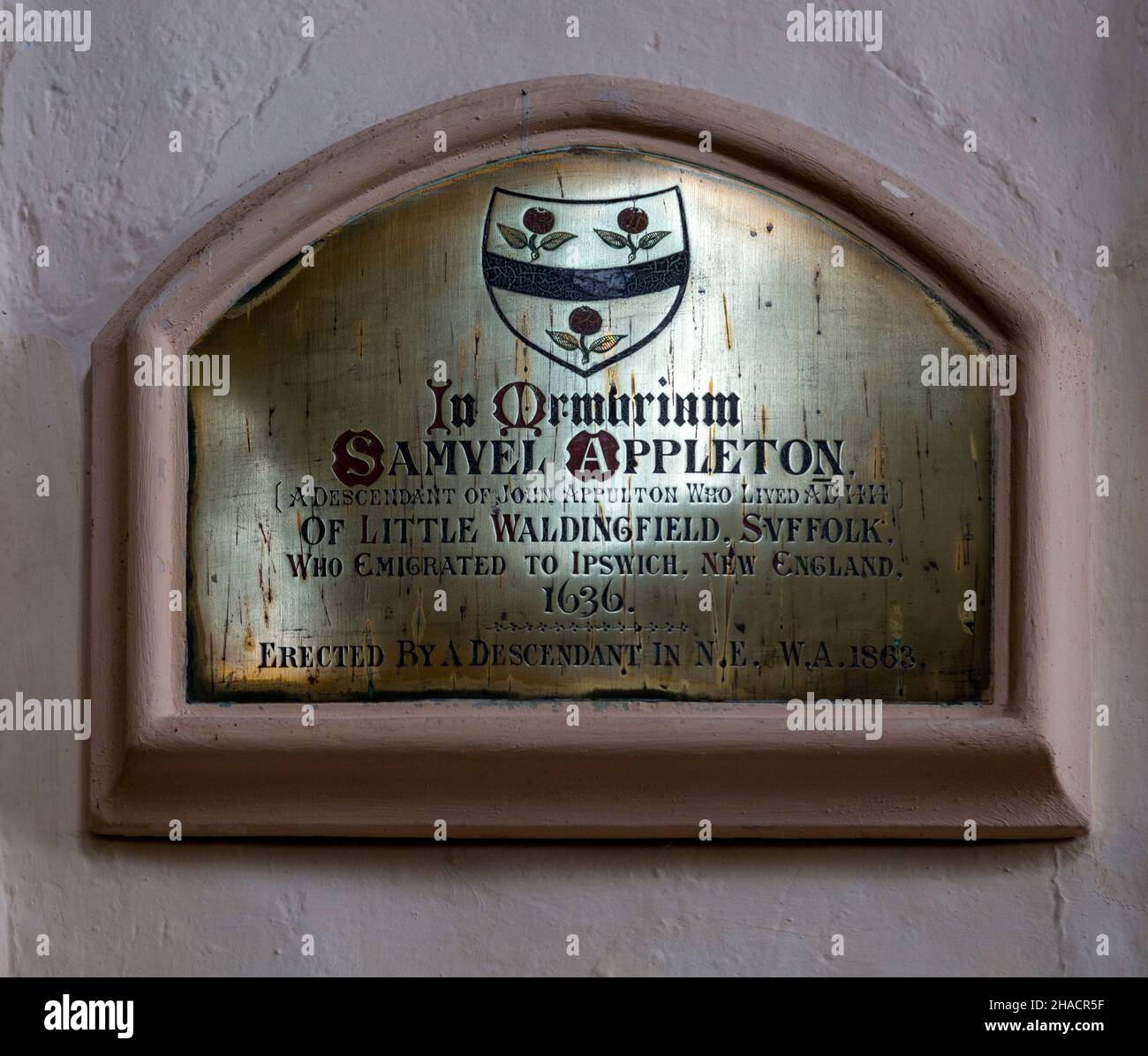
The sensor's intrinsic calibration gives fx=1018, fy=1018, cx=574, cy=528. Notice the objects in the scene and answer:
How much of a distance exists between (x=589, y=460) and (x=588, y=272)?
0.77ft

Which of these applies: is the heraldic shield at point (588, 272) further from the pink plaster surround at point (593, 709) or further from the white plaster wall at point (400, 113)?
the white plaster wall at point (400, 113)

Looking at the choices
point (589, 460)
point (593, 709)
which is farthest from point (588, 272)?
point (593, 709)

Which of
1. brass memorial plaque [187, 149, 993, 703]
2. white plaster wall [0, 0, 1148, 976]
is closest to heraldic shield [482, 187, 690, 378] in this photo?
brass memorial plaque [187, 149, 993, 703]

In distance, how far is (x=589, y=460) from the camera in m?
1.26

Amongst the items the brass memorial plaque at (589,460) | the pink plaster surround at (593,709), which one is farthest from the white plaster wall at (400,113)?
the brass memorial plaque at (589,460)

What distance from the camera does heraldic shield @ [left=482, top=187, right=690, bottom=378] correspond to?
126 centimetres

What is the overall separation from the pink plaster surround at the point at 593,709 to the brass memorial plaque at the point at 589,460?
0.10 ft

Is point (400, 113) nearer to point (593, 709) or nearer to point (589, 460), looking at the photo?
point (589, 460)

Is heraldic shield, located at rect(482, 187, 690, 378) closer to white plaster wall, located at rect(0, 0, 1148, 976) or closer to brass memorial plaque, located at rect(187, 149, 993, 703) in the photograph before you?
brass memorial plaque, located at rect(187, 149, 993, 703)

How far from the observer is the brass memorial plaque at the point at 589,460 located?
124 cm

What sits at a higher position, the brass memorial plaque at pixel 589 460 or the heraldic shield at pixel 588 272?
the heraldic shield at pixel 588 272

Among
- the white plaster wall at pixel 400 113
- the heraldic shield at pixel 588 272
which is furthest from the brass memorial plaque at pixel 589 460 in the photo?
the white plaster wall at pixel 400 113

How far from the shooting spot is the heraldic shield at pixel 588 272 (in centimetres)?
126

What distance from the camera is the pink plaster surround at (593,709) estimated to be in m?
1.20
